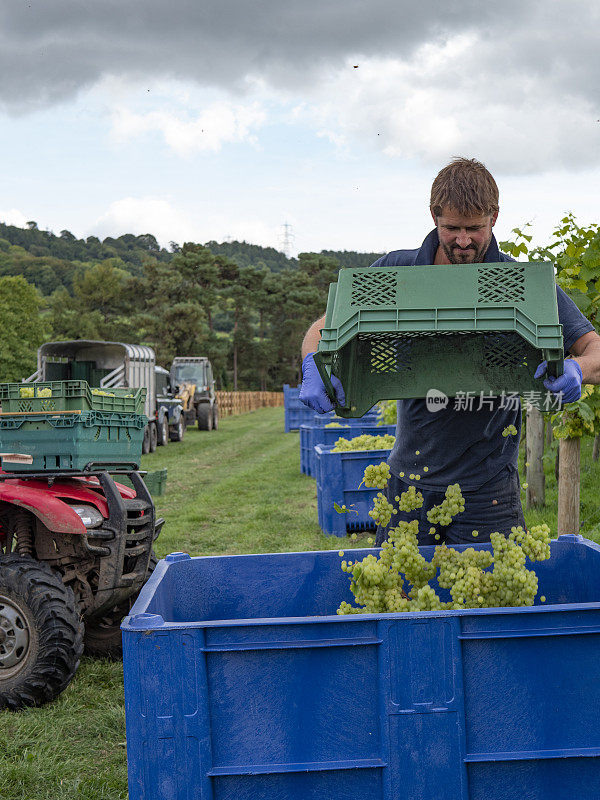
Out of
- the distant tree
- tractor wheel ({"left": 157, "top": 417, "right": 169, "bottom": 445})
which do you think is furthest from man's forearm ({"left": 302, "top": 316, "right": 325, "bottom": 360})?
the distant tree

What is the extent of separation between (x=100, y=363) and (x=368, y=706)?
16.8 m

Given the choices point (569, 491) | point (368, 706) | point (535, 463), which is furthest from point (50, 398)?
point (535, 463)

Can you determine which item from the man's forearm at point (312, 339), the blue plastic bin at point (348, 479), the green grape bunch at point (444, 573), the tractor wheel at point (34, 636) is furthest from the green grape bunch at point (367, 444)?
the green grape bunch at point (444, 573)

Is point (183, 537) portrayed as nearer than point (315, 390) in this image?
No

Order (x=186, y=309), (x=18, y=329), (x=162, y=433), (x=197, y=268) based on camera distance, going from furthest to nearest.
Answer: (x=197, y=268) < (x=186, y=309) < (x=18, y=329) < (x=162, y=433)

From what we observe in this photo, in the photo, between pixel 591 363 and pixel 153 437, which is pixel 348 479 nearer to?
pixel 591 363

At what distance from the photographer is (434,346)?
7.57ft

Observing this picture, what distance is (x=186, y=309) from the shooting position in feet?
143

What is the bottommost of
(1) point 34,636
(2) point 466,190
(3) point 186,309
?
(1) point 34,636

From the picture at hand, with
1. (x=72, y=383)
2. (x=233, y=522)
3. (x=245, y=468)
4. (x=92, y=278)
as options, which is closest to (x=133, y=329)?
(x=92, y=278)

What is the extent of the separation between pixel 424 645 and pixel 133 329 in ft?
156

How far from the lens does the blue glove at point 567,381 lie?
6.84 ft

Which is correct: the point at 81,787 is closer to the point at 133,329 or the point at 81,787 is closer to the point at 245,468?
the point at 245,468

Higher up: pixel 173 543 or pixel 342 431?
pixel 342 431
